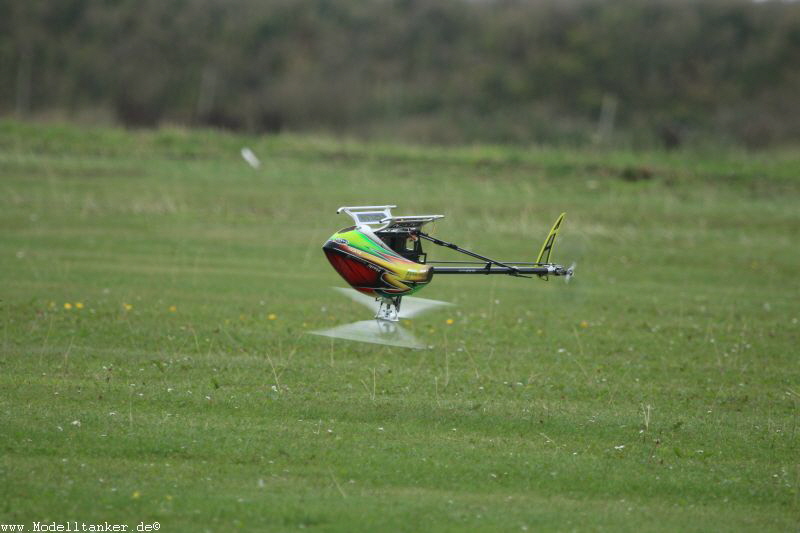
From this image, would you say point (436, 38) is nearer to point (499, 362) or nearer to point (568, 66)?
point (568, 66)

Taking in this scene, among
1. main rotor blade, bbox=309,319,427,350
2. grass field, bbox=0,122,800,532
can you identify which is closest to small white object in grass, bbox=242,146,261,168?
grass field, bbox=0,122,800,532

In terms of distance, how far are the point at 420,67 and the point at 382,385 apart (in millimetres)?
73377

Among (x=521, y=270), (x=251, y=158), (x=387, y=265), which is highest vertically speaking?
(x=521, y=270)

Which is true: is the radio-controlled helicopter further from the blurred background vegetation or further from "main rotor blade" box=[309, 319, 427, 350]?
the blurred background vegetation

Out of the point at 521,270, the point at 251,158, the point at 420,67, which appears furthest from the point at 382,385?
the point at 420,67

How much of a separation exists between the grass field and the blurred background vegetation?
39228mm

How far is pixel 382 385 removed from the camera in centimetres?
1507

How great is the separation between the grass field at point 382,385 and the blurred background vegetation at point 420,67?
39.2m

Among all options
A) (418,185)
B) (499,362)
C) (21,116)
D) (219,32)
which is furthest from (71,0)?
(499,362)

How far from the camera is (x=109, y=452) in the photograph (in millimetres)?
11234

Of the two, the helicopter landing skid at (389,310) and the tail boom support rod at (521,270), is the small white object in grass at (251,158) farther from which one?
the tail boom support rod at (521,270)

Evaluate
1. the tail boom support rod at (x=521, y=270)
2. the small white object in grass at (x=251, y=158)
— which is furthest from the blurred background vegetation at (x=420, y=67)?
the tail boom support rod at (x=521, y=270)

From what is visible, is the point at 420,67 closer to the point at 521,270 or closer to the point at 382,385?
the point at 382,385

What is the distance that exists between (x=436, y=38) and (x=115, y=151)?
43.9 metres
